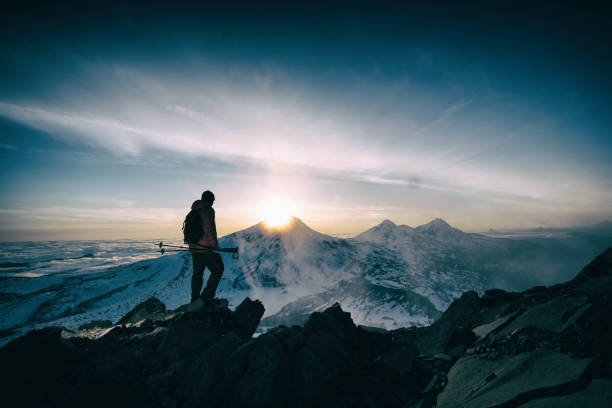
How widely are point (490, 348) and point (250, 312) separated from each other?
7.94 meters

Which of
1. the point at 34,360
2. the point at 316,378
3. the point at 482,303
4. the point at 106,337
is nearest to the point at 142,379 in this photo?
the point at 34,360

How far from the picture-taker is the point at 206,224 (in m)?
10.5

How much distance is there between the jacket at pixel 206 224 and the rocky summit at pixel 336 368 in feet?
10.9

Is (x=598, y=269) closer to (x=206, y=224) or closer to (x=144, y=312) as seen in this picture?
(x=206, y=224)

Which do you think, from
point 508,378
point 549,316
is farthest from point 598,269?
point 508,378

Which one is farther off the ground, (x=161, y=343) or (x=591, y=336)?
(x=591, y=336)

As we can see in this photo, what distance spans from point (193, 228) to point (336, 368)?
7.43m

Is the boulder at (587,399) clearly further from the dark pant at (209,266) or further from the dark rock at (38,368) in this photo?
the dark rock at (38,368)

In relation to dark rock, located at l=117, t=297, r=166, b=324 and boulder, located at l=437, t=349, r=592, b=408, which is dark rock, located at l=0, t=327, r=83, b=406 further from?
boulder, located at l=437, t=349, r=592, b=408

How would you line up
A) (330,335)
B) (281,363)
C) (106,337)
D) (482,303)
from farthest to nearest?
(482,303), (106,337), (330,335), (281,363)

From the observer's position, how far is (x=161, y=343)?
825cm

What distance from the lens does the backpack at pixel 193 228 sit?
10305 millimetres

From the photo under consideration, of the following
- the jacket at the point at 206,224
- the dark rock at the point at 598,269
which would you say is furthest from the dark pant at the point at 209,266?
the dark rock at the point at 598,269

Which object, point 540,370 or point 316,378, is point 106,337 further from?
point 540,370
